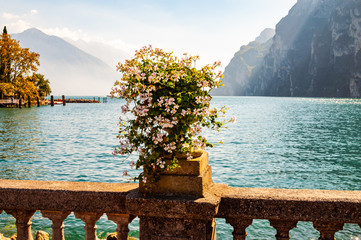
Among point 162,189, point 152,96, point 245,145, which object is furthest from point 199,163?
point 245,145

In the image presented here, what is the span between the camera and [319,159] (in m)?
25.9

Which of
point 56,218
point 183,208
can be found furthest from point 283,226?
point 56,218

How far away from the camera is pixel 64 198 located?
3504mm

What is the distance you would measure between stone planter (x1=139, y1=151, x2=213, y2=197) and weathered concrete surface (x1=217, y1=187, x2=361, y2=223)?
0.34 meters

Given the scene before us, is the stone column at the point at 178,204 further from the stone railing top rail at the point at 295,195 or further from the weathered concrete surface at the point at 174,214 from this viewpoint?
the stone railing top rail at the point at 295,195

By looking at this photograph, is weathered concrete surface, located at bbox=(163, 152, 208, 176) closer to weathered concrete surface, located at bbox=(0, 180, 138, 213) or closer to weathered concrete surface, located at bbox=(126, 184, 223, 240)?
weathered concrete surface, located at bbox=(126, 184, 223, 240)

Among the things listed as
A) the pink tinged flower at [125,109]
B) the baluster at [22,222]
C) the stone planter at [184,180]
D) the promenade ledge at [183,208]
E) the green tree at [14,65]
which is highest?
the green tree at [14,65]

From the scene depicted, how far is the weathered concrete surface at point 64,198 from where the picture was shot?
3.45 metres

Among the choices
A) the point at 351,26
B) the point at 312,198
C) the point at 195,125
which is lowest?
the point at 312,198

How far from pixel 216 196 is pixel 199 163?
15.3 inches

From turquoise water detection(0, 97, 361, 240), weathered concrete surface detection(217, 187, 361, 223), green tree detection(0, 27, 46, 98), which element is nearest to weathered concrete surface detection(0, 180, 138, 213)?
weathered concrete surface detection(217, 187, 361, 223)

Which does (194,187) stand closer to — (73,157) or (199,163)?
(199,163)

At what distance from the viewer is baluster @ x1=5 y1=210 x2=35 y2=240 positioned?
3645 millimetres

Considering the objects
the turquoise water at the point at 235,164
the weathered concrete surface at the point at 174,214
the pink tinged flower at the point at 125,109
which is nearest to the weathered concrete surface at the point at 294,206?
the weathered concrete surface at the point at 174,214
